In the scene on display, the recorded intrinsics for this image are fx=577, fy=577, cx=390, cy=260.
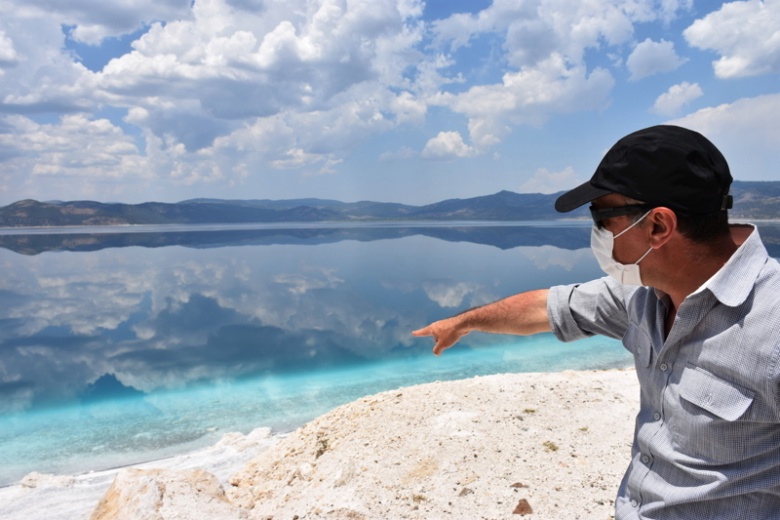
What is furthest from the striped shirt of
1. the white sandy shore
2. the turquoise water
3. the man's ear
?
the turquoise water

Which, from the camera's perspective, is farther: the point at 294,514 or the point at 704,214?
the point at 294,514

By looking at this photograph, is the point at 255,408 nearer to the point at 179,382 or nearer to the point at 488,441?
the point at 179,382

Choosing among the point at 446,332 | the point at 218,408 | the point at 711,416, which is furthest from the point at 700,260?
the point at 218,408

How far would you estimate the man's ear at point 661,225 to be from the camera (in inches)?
48.1

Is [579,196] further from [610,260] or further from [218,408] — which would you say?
[218,408]

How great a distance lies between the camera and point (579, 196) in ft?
4.42

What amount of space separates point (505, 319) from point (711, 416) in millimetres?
723

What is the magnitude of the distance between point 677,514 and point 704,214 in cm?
68

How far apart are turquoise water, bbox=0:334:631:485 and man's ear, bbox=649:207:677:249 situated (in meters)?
6.73

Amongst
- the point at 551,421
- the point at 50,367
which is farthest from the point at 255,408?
the point at 50,367

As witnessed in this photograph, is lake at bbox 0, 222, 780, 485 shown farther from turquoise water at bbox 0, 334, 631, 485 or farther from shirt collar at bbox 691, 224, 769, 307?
shirt collar at bbox 691, 224, 769, 307

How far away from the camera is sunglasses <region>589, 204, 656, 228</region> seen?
1266mm

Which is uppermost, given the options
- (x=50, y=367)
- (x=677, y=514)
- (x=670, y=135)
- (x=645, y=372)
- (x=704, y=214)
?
(x=670, y=135)

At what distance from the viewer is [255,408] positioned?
8.71 meters
